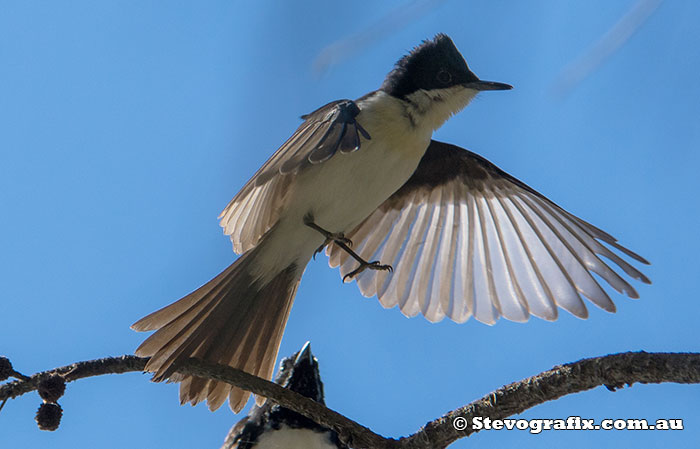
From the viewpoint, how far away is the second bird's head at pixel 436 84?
3166 mm

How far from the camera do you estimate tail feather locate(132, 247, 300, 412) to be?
2492 millimetres

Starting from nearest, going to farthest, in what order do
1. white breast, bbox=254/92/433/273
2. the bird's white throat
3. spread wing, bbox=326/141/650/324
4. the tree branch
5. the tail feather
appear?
the tree branch, the tail feather, white breast, bbox=254/92/433/273, the bird's white throat, spread wing, bbox=326/141/650/324

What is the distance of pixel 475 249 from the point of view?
12.6 feet

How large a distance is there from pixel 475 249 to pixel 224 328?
1.45 m

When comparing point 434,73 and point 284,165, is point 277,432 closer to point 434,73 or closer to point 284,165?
point 284,165

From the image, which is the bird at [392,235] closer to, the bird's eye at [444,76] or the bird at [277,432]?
the bird's eye at [444,76]

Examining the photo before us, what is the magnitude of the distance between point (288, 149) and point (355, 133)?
0.99ft

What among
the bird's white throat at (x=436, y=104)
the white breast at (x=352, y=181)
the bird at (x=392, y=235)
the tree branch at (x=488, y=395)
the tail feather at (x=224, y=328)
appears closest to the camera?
the tree branch at (x=488, y=395)

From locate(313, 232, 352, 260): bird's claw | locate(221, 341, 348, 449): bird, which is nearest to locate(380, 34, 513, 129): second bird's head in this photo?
locate(313, 232, 352, 260): bird's claw

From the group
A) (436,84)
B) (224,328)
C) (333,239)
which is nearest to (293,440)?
(224,328)

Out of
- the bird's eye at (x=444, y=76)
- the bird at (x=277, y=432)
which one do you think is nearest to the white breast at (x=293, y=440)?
the bird at (x=277, y=432)

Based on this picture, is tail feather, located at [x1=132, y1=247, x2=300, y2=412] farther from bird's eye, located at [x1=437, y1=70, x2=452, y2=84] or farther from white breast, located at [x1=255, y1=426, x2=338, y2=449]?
bird's eye, located at [x1=437, y1=70, x2=452, y2=84]

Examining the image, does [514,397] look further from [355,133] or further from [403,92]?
[403,92]

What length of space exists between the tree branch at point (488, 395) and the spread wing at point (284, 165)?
2.32 ft
